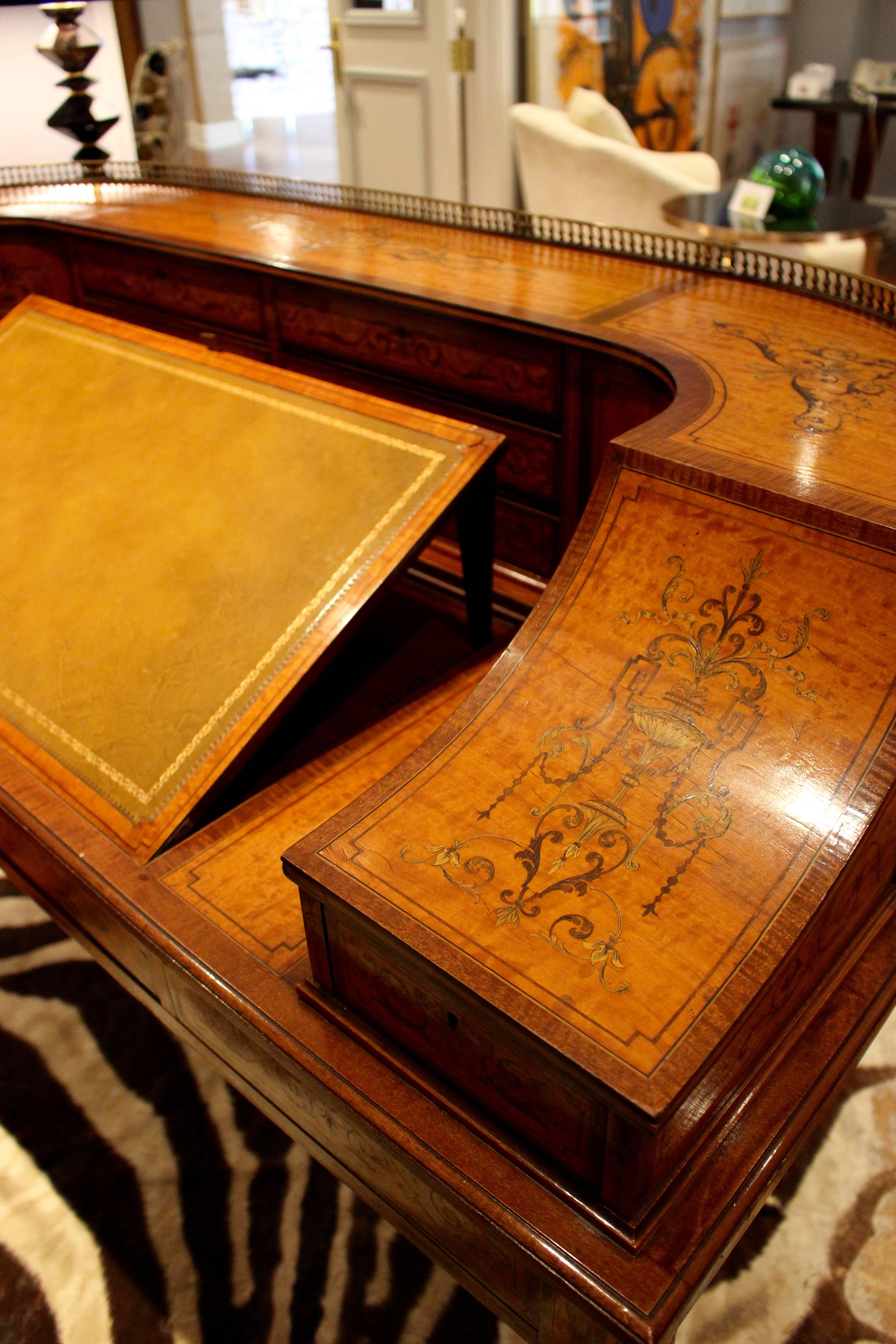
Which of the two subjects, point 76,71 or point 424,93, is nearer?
point 76,71

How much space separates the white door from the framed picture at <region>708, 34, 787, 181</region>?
3.33ft

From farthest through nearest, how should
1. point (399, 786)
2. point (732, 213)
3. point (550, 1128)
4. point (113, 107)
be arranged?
point (113, 107), point (732, 213), point (399, 786), point (550, 1128)

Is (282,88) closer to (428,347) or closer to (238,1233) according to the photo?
(428,347)

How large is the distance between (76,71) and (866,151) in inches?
126

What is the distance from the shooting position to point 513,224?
2027mm

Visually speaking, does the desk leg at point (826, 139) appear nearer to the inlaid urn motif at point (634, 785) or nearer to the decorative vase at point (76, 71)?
the decorative vase at point (76, 71)

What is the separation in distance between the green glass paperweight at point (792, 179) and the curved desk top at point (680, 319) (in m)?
Answer: 0.74

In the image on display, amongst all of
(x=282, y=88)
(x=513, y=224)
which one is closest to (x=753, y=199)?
(x=513, y=224)

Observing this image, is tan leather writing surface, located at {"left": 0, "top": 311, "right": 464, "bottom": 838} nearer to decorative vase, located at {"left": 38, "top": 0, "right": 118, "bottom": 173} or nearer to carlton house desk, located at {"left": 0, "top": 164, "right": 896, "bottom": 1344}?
carlton house desk, located at {"left": 0, "top": 164, "right": 896, "bottom": 1344}

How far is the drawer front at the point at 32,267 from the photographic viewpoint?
247cm

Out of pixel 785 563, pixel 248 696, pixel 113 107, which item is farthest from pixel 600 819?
pixel 113 107

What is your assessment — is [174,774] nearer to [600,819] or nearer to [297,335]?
[600,819]

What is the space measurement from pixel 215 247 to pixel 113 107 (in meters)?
3.54

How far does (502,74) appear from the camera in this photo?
401cm
